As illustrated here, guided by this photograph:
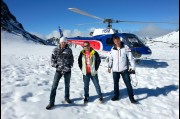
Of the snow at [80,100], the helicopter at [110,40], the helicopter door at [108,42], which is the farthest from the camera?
the helicopter door at [108,42]

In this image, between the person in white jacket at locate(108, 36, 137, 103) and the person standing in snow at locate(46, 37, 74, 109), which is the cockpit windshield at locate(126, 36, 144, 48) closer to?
the person in white jacket at locate(108, 36, 137, 103)

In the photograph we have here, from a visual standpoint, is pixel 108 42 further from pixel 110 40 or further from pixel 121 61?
pixel 121 61

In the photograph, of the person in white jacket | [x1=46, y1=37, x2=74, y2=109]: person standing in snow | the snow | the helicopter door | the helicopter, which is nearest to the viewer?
the snow

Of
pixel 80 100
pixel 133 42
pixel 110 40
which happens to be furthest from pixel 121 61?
pixel 110 40

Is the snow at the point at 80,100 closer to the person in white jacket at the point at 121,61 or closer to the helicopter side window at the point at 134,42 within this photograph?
the person in white jacket at the point at 121,61

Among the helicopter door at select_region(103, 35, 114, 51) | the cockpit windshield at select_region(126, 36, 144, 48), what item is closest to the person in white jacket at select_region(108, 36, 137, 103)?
the cockpit windshield at select_region(126, 36, 144, 48)

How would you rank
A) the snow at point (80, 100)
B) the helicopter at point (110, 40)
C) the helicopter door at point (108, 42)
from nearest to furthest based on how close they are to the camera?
the snow at point (80, 100), the helicopter at point (110, 40), the helicopter door at point (108, 42)

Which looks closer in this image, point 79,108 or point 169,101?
point 79,108

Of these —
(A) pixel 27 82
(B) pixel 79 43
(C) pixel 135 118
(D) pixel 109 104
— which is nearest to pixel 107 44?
(B) pixel 79 43

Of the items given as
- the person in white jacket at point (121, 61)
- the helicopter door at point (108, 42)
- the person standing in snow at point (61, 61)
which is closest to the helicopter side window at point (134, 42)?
the helicopter door at point (108, 42)

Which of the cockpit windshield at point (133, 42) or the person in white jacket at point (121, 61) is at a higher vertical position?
the cockpit windshield at point (133, 42)

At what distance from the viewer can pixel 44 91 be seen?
8.98m

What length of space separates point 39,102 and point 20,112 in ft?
3.22

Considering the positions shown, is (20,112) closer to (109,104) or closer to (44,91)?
(44,91)
